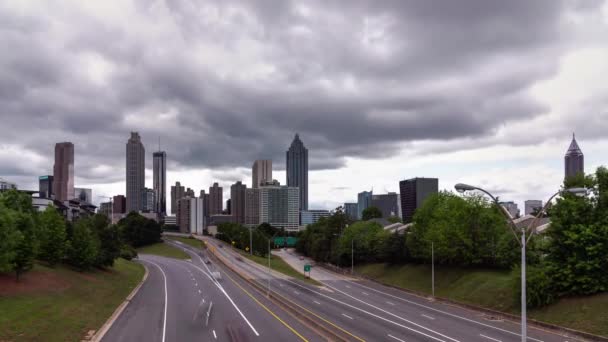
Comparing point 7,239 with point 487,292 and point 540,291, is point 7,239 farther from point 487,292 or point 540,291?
point 487,292

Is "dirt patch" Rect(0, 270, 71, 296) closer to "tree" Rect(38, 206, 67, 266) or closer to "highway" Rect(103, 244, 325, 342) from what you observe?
"tree" Rect(38, 206, 67, 266)

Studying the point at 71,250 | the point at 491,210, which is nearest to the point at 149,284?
the point at 71,250

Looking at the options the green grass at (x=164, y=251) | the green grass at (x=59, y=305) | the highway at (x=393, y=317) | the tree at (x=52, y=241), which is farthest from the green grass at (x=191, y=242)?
the tree at (x=52, y=241)

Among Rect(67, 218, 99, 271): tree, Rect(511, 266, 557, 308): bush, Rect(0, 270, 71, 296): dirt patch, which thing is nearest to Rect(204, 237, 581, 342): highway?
Rect(511, 266, 557, 308): bush

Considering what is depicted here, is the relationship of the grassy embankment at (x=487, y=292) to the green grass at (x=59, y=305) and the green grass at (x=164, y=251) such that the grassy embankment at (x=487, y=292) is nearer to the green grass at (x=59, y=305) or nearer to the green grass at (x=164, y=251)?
the green grass at (x=59, y=305)

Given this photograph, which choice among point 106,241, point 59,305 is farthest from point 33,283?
point 106,241

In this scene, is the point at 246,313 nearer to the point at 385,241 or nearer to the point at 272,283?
the point at 272,283
